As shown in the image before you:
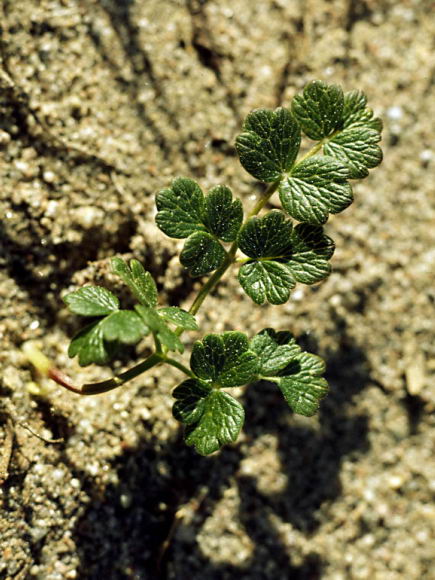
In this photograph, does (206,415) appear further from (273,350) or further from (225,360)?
(273,350)

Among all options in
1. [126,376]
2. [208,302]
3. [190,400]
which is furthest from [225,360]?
[208,302]

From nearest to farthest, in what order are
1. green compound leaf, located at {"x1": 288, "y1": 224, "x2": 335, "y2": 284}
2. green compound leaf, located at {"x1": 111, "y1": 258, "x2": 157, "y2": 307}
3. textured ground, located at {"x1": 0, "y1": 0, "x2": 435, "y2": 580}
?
green compound leaf, located at {"x1": 111, "y1": 258, "x2": 157, "y2": 307} → green compound leaf, located at {"x1": 288, "y1": 224, "x2": 335, "y2": 284} → textured ground, located at {"x1": 0, "y1": 0, "x2": 435, "y2": 580}

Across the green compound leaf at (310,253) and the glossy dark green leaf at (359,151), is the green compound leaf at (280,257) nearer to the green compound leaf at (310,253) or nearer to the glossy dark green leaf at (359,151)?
the green compound leaf at (310,253)

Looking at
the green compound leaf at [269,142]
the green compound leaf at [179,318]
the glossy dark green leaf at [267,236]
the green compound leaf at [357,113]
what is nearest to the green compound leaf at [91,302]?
the green compound leaf at [179,318]

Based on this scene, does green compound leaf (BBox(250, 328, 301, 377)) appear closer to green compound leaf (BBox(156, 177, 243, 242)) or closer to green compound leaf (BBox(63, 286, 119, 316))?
green compound leaf (BBox(156, 177, 243, 242))

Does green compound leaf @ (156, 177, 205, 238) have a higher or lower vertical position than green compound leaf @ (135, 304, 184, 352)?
higher

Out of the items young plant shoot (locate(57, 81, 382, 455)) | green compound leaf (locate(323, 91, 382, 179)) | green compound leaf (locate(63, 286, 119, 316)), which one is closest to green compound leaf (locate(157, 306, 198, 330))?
young plant shoot (locate(57, 81, 382, 455))

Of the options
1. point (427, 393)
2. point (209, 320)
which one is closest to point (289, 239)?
point (209, 320)
